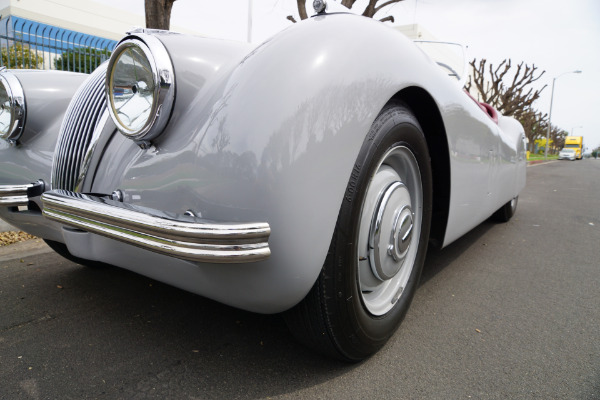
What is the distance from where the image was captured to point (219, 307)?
78.5 inches

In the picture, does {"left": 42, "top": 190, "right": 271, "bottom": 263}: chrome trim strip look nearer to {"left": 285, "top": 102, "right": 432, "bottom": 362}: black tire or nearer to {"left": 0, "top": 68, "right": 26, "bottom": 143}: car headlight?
{"left": 285, "top": 102, "right": 432, "bottom": 362}: black tire

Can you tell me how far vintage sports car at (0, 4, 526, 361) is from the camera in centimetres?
111

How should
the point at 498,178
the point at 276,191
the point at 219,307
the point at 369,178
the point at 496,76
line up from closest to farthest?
the point at 276,191, the point at 369,178, the point at 219,307, the point at 498,178, the point at 496,76

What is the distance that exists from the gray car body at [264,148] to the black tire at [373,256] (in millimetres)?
71

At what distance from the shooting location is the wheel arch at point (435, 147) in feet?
5.38

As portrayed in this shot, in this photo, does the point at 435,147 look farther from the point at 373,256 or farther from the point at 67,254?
the point at 67,254

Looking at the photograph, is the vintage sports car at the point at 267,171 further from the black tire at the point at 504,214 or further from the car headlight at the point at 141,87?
the black tire at the point at 504,214

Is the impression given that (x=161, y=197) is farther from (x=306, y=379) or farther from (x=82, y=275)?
(x=82, y=275)

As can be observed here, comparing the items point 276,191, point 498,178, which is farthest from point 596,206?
point 276,191

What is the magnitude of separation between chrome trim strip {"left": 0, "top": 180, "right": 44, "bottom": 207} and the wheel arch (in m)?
1.53

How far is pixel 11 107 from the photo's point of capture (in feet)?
6.30

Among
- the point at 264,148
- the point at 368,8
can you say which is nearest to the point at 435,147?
the point at 264,148

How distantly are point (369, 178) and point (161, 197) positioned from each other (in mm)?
658

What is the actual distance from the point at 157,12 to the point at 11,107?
3.87 meters
